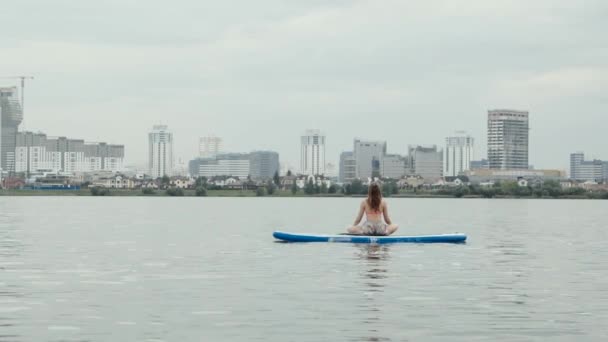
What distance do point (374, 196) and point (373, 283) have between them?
1219 cm

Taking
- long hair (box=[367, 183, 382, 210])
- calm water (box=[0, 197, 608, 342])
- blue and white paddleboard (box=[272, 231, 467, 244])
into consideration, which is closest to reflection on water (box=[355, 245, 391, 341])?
calm water (box=[0, 197, 608, 342])

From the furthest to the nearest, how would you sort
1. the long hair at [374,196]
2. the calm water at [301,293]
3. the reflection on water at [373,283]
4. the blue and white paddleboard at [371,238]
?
the blue and white paddleboard at [371,238]
the long hair at [374,196]
the reflection on water at [373,283]
the calm water at [301,293]

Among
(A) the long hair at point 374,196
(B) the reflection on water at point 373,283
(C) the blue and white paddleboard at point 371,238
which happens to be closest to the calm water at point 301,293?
(B) the reflection on water at point 373,283

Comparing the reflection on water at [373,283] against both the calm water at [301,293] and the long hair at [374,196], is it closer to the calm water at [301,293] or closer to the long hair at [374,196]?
the calm water at [301,293]

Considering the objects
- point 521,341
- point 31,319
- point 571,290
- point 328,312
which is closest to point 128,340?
point 31,319

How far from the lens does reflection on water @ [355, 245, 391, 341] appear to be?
1722cm

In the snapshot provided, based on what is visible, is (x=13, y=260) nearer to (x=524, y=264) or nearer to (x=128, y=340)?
(x=524, y=264)

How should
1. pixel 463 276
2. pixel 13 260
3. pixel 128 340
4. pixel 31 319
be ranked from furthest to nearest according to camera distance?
pixel 13 260
pixel 463 276
pixel 31 319
pixel 128 340

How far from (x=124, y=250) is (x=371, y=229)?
8.44 metres

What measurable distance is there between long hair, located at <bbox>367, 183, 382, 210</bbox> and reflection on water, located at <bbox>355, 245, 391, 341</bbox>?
149 centimetres

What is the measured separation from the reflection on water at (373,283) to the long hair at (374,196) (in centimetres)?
149

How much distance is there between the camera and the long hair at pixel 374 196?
36.4 meters

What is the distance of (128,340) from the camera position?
15.8 metres

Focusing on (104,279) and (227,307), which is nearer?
(227,307)
